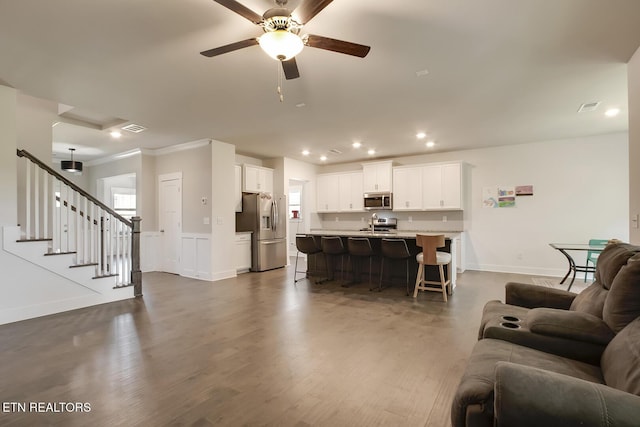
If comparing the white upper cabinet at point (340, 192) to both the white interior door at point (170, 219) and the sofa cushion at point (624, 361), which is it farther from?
the sofa cushion at point (624, 361)

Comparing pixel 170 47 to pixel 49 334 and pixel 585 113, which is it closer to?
pixel 49 334

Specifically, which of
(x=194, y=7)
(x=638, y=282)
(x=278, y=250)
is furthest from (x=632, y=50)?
(x=278, y=250)

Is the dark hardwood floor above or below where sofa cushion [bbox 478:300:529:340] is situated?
below

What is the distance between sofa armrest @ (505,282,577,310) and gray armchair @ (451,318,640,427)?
32.7 inches

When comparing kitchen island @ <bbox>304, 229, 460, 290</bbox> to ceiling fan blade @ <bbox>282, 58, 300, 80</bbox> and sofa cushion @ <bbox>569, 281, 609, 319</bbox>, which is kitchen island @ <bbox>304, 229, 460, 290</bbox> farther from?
ceiling fan blade @ <bbox>282, 58, 300, 80</bbox>

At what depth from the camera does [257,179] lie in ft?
23.6

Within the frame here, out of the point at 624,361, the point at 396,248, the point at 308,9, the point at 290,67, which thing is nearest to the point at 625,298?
the point at 624,361

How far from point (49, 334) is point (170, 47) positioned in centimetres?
311

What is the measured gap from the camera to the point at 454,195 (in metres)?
6.60

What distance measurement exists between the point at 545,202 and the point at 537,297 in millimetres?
4828

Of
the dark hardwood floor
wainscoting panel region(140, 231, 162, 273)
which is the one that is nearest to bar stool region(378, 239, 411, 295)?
the dark hardwood floor

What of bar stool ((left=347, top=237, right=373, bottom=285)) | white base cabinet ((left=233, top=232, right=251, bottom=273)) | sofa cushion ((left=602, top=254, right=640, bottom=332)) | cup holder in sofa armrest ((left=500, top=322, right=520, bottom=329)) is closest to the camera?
sofa cushion ((left=602, top=254, right=640, bottom=332))

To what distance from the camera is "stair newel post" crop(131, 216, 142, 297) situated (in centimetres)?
465

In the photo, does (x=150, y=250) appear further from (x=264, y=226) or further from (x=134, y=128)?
(x=134, y=128)
